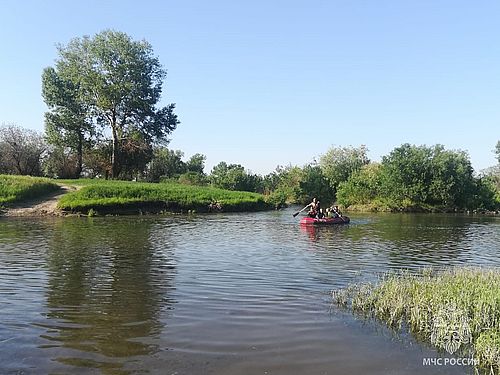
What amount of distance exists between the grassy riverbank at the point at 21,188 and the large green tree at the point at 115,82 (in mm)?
17197

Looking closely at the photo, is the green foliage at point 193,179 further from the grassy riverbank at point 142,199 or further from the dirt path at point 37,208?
the dirt path at point 37,208

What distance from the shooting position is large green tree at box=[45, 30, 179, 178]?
57719mm

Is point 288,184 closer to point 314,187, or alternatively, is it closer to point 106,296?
point 314,187

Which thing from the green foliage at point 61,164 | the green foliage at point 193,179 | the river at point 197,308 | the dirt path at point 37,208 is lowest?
the river at point 197,308

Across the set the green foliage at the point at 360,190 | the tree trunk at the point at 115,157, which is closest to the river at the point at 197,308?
the tree trunk at the point at 115,157

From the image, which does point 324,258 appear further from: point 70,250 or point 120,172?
point 120,172

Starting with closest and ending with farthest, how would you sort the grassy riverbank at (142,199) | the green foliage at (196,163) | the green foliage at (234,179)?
the grassy riverbank at (142,199) → the green foliage at (234,179) → the green foliage at (196,163)

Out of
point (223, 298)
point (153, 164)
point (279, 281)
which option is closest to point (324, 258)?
point (279, 281)

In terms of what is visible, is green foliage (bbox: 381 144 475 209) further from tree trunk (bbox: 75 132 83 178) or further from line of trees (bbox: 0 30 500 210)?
tree trunk (bbox: 75 132 83 178)

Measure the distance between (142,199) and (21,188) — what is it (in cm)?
1024

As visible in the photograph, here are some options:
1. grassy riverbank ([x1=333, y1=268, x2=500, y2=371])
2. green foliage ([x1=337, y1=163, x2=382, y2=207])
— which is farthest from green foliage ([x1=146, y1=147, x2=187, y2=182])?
grassy riverbank ([x1=333, y1=268, x2=500, y2=371])

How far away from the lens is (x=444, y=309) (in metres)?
9.09

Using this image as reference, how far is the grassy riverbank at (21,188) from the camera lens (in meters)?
38.5

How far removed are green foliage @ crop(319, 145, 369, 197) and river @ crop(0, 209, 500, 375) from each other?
59.8 metres
